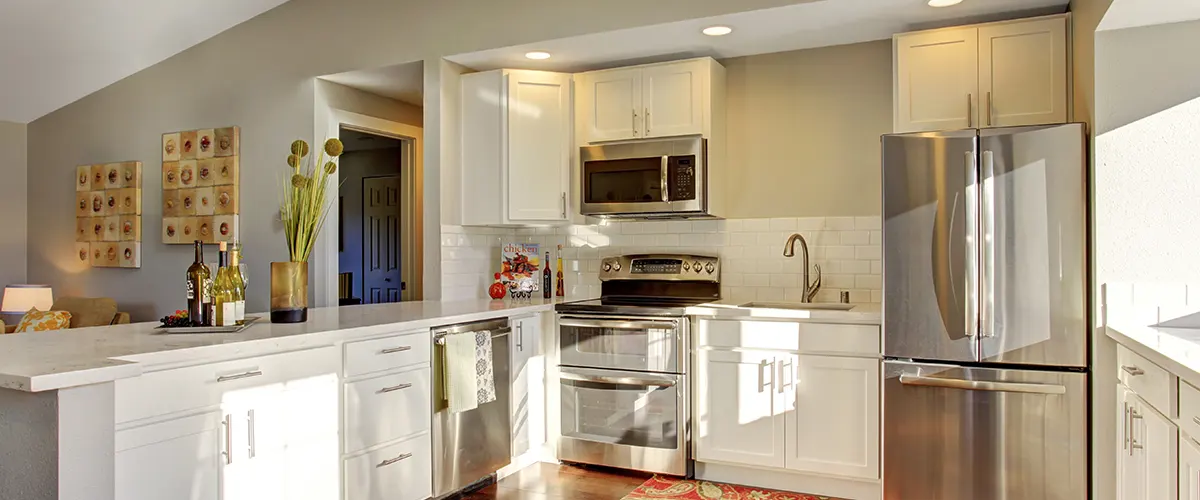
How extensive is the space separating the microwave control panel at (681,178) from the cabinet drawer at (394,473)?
5.43 feet

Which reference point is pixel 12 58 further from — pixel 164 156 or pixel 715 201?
pixel 715 201

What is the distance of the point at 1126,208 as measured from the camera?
108 inches

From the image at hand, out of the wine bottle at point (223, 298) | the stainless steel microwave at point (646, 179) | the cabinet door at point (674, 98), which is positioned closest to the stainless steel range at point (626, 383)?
the stainless steel microwave at point (646, 179)

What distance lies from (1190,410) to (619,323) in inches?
92.2

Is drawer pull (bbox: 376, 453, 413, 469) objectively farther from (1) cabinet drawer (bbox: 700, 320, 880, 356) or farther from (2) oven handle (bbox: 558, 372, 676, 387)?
(1) cabinet drawer (bbox: 700, 320, 880, 356)

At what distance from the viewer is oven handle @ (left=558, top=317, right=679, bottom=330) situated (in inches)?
146

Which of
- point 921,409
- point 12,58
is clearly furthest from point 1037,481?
point 12,58

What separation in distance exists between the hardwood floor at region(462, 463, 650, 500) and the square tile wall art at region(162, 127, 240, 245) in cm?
230

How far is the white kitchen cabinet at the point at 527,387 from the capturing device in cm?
383

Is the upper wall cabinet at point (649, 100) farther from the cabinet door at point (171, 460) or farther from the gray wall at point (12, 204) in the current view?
the gray wall at point (12, 204)

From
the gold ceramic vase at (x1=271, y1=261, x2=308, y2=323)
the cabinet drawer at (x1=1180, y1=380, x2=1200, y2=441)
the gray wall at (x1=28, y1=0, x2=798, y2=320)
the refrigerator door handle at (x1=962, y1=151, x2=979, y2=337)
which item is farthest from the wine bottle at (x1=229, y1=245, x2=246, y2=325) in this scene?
the cabinet drawer at (x1=1180, y1=380, x2=1200, y2=441)

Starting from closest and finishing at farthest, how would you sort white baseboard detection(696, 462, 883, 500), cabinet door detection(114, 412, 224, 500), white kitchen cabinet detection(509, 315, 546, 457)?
cabinet door detection(114, 412, 224, 500), white baseboard detection(696, 462, 883, 500), white kitchen cabinet detection(509, 315, 546, 457)

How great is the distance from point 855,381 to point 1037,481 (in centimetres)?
75

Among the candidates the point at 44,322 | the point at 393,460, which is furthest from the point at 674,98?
the point at 44,322
